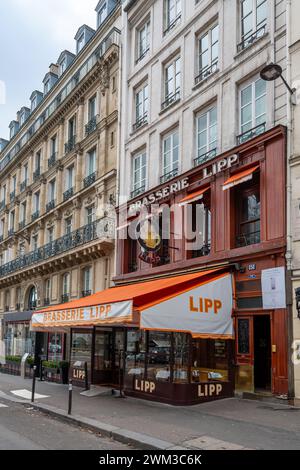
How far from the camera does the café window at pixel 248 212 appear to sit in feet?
46.4

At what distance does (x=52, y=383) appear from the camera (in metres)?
18.2

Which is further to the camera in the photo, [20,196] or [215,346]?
[20,196]

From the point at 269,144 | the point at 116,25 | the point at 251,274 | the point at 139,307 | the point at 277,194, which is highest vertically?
the point at 116,25

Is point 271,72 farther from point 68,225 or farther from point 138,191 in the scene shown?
point 68,225

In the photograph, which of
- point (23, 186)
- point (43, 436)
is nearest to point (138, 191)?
point (43, 436)

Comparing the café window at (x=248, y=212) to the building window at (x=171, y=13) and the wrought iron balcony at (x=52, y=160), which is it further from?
the wrought iron balcony at (x=52, y=160)

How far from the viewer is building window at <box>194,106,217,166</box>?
52.6 feet

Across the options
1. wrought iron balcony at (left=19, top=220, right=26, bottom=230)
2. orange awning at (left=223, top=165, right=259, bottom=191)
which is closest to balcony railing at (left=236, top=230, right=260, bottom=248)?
orange awning at (left=223, top=165, right=259, bottom=191)

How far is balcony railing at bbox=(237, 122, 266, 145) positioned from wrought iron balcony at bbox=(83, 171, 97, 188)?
10.3m

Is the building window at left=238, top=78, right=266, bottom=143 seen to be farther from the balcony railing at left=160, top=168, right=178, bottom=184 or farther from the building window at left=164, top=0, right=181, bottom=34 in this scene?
the building window at left=164, top=0, right=181, bottom=34

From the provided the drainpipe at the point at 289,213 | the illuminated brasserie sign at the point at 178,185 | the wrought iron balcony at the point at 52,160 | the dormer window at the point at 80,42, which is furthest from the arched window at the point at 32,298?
the drainpipe at the point at 289,213
